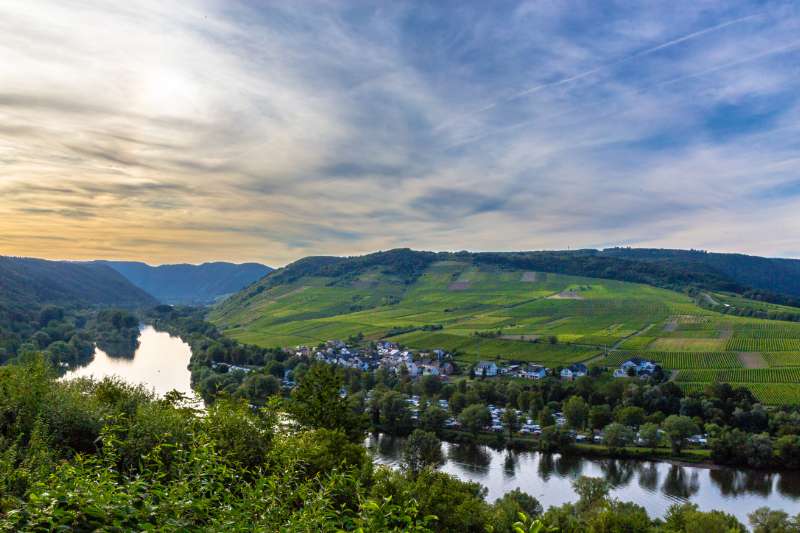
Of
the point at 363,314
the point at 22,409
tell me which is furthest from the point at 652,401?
the point at 363,314

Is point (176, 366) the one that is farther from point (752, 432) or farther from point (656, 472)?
point (752, 432)

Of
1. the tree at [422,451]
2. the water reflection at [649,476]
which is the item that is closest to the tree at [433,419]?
the tree at [422,451]

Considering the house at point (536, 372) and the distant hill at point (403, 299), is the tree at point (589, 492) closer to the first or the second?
the house at point (536, 372)

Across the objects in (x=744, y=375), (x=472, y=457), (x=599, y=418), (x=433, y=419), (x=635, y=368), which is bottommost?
(x=472, y=457)

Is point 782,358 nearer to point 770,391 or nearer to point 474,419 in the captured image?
point 770,391

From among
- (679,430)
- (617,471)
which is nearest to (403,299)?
(679,430)

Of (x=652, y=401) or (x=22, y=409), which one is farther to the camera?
(x=652, y=401)
